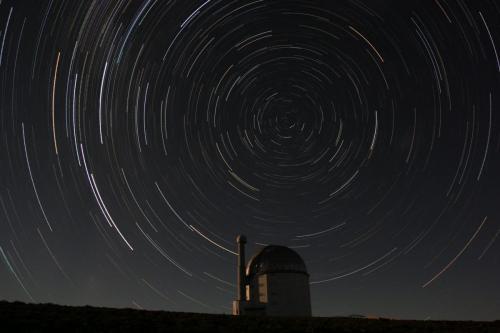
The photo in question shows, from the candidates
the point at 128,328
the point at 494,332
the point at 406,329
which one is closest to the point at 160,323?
the point at 128,328

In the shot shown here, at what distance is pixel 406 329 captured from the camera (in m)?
22.6

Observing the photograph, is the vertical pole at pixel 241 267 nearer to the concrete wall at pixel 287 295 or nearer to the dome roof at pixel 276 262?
the dome roof at pixel 276 262

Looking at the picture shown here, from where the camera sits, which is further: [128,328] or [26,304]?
[26,304]

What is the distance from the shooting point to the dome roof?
1711 inches

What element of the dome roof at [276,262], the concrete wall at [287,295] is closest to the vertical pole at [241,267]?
the dome roof at [276,262]

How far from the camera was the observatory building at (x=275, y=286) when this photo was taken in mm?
41625

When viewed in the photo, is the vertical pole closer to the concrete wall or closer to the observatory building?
the observatory building

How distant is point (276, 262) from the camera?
43.9 meters

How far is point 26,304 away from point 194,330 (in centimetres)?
1174

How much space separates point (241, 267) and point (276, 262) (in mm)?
6212

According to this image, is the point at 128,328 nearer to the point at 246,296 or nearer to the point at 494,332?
the point at 494,332

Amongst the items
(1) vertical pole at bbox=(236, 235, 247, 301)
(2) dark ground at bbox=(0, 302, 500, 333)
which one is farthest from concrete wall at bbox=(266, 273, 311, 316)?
(2) dark ground at bbox=(0, 302, 500, 333)

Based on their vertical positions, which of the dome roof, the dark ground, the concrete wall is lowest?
the dark ground

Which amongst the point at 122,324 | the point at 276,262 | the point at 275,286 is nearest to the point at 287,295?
the point at 275,286
